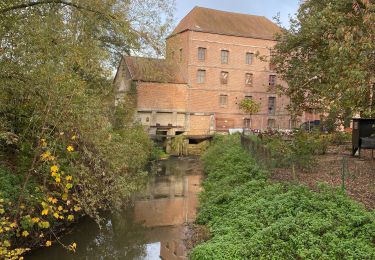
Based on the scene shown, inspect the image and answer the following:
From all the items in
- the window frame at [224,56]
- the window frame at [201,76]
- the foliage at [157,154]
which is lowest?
the foliage at [157,154]

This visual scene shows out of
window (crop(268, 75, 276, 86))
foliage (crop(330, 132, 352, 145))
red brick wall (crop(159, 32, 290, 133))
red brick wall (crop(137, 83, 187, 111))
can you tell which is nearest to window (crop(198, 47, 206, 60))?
red brick wall (crop(159, 32, 290, 133))

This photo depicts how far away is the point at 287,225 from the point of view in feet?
26.6

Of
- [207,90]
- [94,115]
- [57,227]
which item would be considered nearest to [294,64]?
[94,115]

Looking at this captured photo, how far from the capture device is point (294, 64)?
1653 cm

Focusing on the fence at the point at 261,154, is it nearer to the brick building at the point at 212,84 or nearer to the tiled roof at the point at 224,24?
the brick building at the point at 212,84

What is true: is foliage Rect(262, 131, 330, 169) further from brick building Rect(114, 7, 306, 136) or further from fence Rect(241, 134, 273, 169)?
brick building Rect(114, 7, 306, 136)

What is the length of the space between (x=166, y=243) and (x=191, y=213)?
332cm

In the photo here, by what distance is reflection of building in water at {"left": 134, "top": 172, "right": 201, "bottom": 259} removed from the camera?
11.3 meters

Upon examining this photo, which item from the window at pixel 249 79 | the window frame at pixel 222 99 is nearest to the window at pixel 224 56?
the window at pixel 249 79

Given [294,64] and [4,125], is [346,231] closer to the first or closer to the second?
[4,125]

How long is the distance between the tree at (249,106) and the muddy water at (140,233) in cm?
1999

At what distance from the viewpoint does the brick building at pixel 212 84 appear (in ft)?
117

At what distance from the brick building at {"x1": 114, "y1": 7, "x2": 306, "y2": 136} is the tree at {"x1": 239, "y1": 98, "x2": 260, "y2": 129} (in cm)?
175

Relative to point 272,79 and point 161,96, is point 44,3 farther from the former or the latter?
point 272,79
